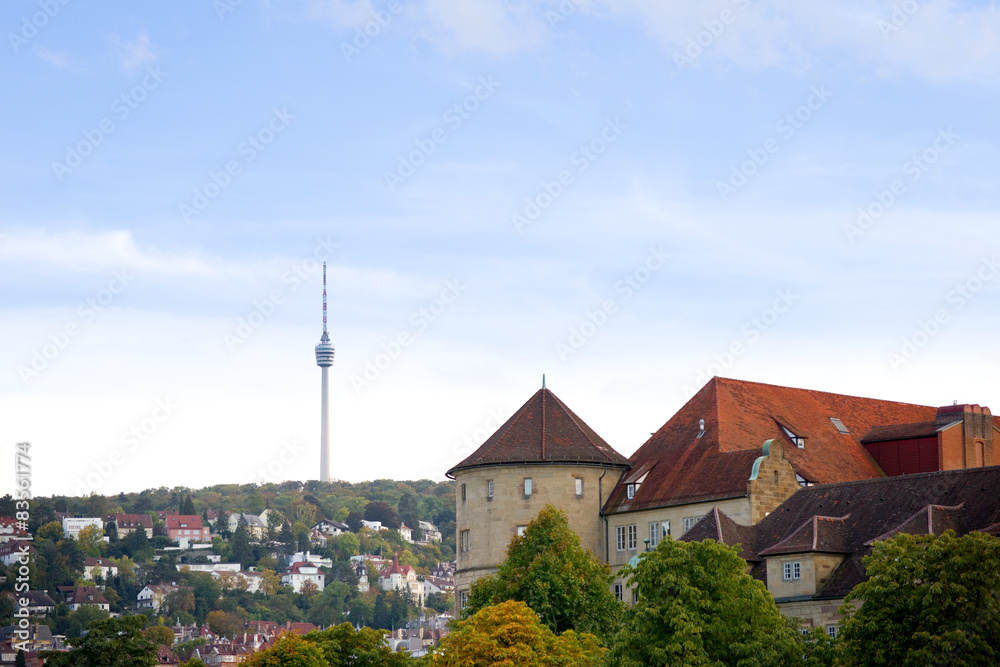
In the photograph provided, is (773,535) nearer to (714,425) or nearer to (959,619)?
(714,425)

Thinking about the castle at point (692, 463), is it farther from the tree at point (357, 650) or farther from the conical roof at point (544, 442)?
the tree at point (357, 650)

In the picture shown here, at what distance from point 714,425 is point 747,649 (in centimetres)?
3389

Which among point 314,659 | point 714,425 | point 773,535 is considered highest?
point 714,425

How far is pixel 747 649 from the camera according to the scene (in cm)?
5950

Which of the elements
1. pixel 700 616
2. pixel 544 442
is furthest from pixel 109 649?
pixel 700 616

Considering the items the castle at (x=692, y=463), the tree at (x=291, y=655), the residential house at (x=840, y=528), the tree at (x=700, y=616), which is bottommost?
the tree at (x=291, y=655)

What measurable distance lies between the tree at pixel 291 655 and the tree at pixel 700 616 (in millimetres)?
22335

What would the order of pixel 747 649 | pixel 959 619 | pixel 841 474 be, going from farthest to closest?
pixel 841 474 < pixel 747 649 < pixel 959 619

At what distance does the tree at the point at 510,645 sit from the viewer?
6750cm

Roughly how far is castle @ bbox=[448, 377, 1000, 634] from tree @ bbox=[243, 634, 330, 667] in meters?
12.4

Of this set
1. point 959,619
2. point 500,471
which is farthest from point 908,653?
point 500,471

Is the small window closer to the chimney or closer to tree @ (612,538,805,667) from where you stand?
the chimney

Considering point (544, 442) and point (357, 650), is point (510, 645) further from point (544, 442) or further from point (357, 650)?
point (544, 442)

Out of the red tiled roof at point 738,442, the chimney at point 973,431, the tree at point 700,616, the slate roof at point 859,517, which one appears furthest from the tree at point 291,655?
the chimney at point 973,431
